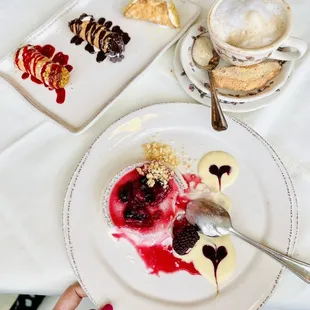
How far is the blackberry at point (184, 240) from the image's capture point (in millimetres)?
893

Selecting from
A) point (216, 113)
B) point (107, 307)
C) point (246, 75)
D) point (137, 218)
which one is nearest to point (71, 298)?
point (107, 307)

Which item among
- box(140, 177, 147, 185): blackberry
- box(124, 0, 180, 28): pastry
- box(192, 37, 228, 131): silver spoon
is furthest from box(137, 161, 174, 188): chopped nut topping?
box(124, 0, 180, 28): pastry

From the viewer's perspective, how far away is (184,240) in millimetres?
893

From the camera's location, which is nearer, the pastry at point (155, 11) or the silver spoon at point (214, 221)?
the silver spoon at point (214, 221)

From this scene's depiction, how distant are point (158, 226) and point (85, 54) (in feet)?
1.41

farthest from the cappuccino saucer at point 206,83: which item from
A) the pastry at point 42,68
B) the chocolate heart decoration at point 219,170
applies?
the pastry at point 42,68

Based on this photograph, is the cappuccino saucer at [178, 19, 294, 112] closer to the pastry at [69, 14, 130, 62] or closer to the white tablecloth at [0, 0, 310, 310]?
the white tablecloth at [0, 0, 310, 310]

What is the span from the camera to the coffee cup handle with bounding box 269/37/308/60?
0.97 metres

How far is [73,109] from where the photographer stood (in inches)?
40.7

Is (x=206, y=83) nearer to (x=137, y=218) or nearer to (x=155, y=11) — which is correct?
(x=155, y=11)

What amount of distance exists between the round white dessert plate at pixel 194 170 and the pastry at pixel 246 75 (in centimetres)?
7

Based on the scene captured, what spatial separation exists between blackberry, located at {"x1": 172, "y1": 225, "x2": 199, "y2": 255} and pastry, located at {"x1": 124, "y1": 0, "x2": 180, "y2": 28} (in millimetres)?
466

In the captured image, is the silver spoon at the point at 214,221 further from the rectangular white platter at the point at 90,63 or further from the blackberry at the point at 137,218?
the rectangular white platter at the point at 90,63

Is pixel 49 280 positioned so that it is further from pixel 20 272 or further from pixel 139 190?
pixel 139 190
